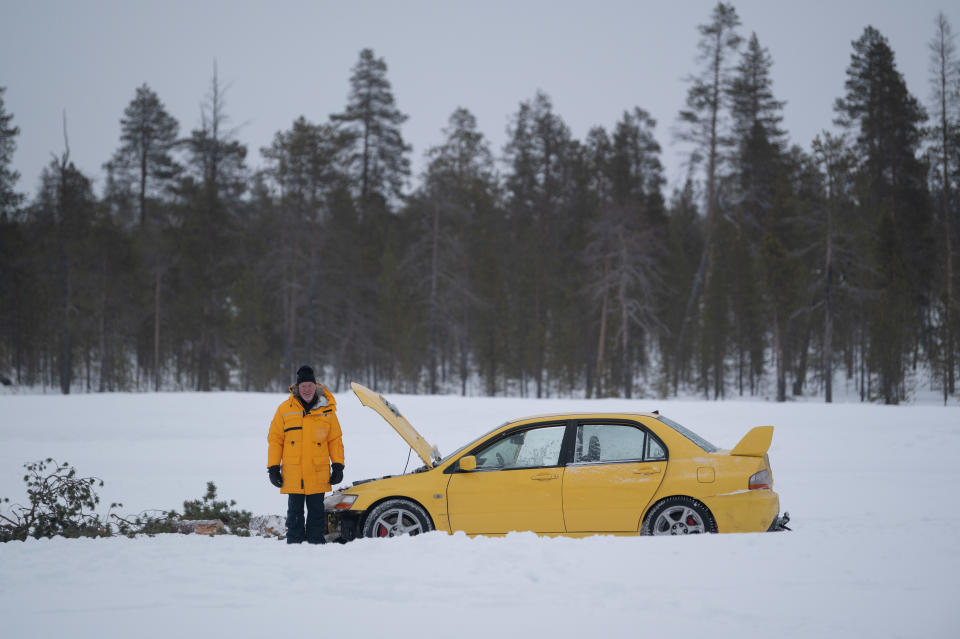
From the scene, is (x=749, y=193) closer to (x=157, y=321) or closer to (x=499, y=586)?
(x=157, y=321)

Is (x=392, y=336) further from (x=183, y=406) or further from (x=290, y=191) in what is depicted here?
(x=183, y=406)

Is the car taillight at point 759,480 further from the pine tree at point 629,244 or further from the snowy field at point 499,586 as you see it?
the pine tree at point 629,244

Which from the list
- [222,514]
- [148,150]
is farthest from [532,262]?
[222,514]

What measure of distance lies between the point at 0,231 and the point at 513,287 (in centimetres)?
2678

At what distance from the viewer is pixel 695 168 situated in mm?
41656

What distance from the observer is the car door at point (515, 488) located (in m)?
6.76

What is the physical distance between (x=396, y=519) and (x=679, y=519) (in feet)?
8.57

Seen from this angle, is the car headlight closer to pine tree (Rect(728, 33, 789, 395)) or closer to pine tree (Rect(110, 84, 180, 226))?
pine tree (Rect(728, 33, 789, 395))

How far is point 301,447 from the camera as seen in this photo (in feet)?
22.2

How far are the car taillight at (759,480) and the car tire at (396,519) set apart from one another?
2.96 m

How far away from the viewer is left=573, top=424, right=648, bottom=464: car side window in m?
6.92

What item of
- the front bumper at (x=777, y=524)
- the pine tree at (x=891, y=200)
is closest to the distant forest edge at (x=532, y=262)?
the pine tree at (x=891, y=200)

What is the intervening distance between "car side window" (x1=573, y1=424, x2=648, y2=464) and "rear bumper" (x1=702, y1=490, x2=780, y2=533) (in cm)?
77

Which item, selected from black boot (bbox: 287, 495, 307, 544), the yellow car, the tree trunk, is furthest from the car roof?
the tree trunk
